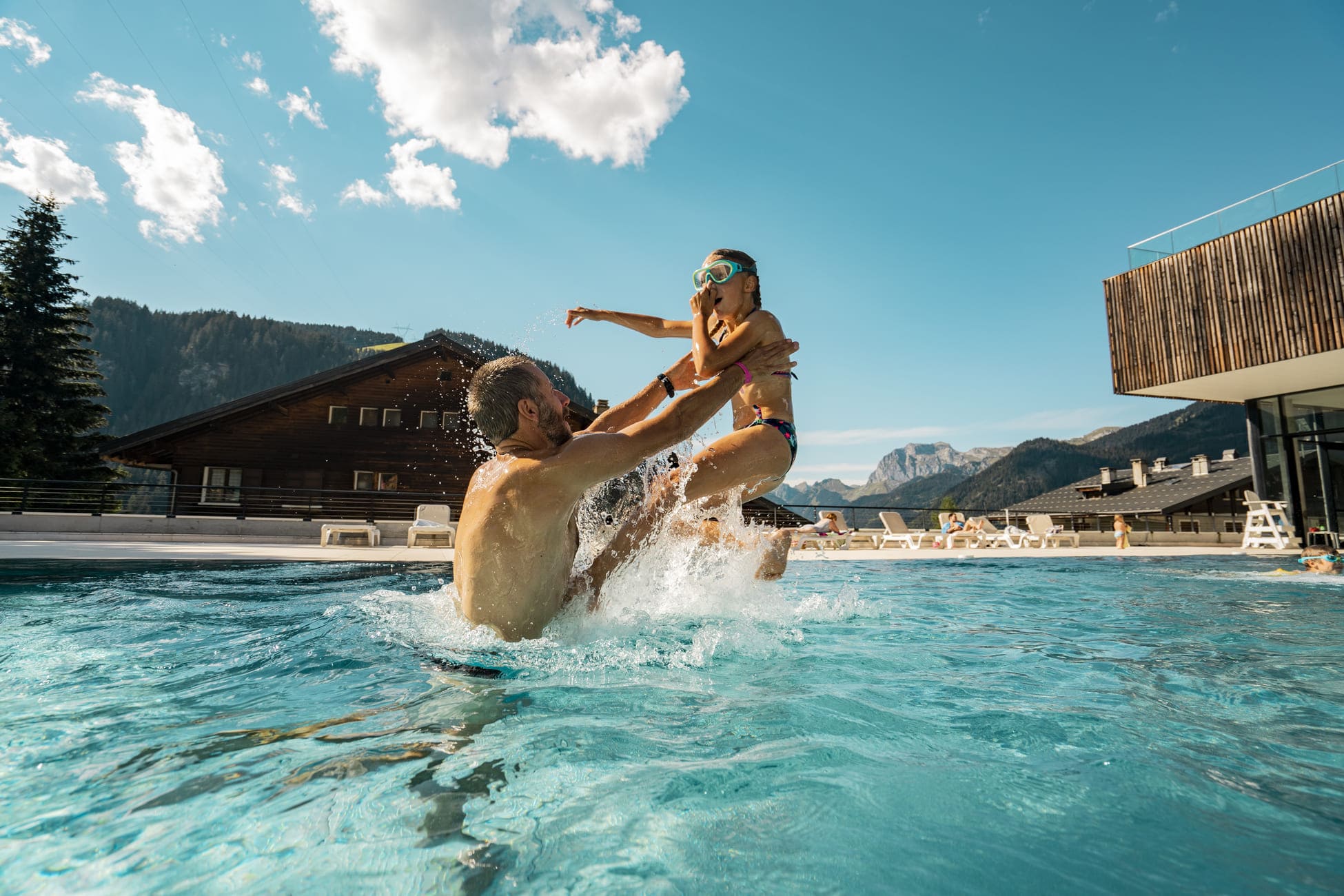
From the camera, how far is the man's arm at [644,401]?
11.3 feet

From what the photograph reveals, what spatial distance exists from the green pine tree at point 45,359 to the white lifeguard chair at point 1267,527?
119 feet

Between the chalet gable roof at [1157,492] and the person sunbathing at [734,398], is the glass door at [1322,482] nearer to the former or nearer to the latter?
the chalet gable roof at [1157,492]

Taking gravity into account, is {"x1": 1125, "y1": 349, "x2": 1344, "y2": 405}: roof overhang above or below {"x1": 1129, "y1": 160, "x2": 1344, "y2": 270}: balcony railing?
below

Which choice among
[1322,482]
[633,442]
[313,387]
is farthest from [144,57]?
[1322,482]

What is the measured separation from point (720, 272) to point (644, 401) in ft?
3.08

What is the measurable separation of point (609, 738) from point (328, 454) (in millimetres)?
23165

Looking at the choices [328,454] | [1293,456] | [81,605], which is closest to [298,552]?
[81,605]

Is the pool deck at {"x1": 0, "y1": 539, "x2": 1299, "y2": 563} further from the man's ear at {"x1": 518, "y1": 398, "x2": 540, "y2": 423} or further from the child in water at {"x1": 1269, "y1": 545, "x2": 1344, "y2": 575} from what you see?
the man's ear at {"x1": 518, "y1": 398, "x2": 540, "y2": 423}

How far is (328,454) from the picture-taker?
21.9 metres

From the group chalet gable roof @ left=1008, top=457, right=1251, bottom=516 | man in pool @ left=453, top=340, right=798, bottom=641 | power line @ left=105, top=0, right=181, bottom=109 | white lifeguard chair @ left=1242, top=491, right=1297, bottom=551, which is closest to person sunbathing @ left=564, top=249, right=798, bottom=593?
man in pool @ left=453, top=340, right=798, bottom=641

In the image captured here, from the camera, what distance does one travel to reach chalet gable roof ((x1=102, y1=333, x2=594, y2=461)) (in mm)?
19672

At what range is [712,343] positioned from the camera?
3.29 m

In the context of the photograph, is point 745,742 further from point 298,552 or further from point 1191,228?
point 1191,228

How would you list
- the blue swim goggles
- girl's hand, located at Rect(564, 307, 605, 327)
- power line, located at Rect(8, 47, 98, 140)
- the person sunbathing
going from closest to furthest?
the person sunbathing < the blue swim goggles < girl's hand, located at Rect(564, 307, 605, 327) < power line, located at Rect(8, 47, 98, 140)
